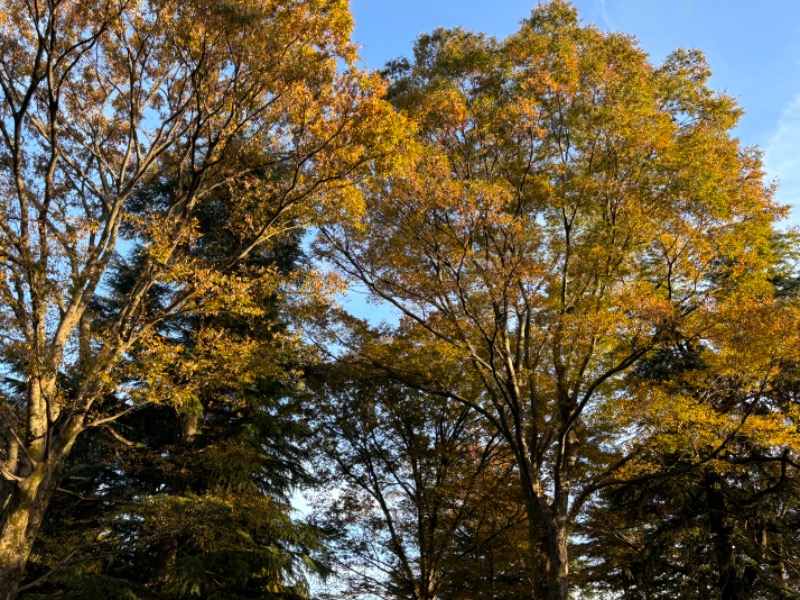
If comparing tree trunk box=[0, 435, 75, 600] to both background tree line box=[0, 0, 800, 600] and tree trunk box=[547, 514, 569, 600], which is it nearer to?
background tree line box=[0, 0, 800, 600]

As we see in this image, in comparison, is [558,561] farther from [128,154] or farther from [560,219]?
[128,154]

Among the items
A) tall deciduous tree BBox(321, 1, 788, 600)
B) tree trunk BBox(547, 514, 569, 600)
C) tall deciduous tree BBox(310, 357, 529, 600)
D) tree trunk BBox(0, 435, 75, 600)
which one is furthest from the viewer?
tall deciduous tree BBox(310, 357, 529, 600)

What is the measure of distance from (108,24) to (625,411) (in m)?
9.79

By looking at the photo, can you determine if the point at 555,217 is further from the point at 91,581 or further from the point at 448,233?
the point at 91,581

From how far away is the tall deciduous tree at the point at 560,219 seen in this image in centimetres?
979

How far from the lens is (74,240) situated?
24.4 feet

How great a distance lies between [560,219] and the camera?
11.9 m

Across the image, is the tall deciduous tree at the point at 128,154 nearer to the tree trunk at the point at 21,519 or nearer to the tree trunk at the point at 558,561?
the tree trunk at the point at 21,519

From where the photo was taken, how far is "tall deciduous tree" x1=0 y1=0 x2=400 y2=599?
661 centimetres

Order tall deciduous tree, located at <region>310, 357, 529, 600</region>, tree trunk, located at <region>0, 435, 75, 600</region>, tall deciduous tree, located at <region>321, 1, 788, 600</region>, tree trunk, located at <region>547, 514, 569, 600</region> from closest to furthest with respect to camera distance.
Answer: tree trunk, located at <region>0, 435, 75, 600</region> → tree trunk, located at <region>547, 514, 569, 600</region> → tall deciduous tree, located at <region>321, 1, 788, 600</region> → tall deciduous tree, located at <region>310, 357, 529, 600</region>

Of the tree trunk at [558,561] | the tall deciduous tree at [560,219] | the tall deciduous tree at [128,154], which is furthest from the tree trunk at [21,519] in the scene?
the tree trunk at [558,561]

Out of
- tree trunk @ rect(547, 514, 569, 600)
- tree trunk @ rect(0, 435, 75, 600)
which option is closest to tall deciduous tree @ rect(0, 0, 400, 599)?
tree trunk @ rect(0, 435, 75, 600)

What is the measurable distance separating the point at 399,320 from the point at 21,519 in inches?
332

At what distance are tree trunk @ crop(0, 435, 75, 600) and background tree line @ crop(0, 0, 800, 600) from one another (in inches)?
1.2
